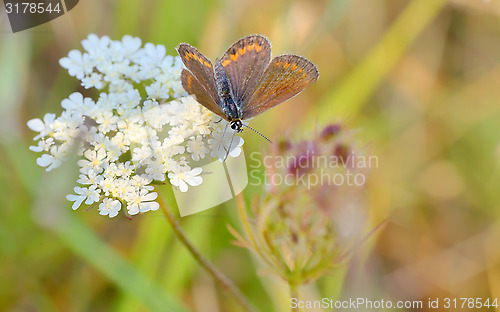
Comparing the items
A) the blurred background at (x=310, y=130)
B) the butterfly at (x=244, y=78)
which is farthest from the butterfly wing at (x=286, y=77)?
the blurred background at (x=310, y=130)

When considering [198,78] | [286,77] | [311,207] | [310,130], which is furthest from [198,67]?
[310,130]

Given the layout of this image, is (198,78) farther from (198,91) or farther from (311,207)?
(311,207)

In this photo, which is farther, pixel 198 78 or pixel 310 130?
pixel 310 130

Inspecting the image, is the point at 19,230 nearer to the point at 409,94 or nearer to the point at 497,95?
the point at 409,94

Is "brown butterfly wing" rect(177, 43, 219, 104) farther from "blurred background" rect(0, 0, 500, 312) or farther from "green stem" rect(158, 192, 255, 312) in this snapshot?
"blurred background" rect(0, 0, 500, 312)

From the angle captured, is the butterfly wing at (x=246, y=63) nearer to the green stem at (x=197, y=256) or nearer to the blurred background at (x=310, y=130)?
the green stem at (x=197, y=256)

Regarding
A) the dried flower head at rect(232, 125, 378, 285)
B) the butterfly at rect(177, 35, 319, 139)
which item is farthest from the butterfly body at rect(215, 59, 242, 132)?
the dried flower head at rect(232, 125, 378, 285)
